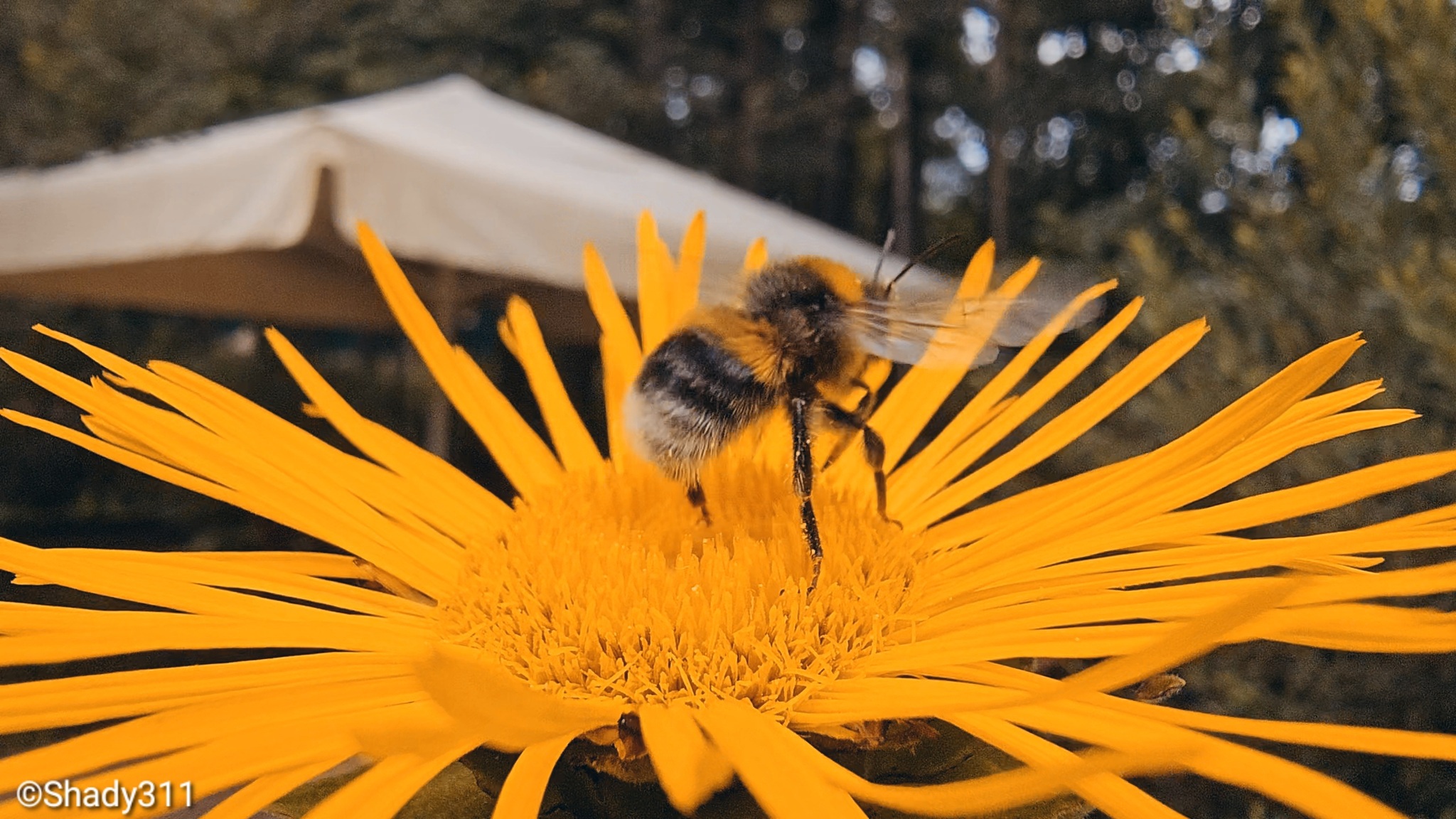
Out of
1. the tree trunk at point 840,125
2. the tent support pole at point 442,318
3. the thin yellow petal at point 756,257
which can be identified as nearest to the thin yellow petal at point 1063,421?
the thin yellow petal at point 756,257

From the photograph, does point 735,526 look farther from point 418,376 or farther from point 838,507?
Answer: point 418,376

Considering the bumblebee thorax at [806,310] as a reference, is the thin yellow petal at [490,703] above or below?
below

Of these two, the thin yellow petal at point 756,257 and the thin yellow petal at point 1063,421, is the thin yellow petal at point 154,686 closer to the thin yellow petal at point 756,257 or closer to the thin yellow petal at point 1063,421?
the thin yellow petal at point 1063,421

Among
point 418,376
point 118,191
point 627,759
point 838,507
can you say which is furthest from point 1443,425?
point 418,376

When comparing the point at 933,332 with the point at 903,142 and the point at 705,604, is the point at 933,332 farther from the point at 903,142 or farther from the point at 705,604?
the point at 903,142

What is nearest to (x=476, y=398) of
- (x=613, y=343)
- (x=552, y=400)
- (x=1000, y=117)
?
(x=552, y=400)

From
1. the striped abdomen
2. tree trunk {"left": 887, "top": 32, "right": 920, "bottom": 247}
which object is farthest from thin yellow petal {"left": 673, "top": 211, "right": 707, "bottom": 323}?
tree trunk {"left": 887, "top": 32, "right": 920, "bottom": 247}
